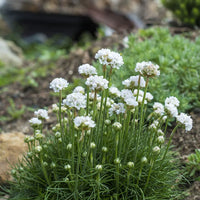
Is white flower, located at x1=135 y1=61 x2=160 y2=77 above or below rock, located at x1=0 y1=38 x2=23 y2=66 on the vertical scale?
below

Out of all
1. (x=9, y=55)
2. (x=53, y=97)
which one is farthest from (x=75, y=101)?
(x=9, y=55)

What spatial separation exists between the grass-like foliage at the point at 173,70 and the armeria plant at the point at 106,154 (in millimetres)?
899

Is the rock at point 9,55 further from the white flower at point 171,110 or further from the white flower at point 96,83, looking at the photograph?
the white flower at point 171,110

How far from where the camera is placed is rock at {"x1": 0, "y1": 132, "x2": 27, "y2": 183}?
91.1 inches

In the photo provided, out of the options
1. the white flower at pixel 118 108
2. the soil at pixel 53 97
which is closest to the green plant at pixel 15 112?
the soil at pixel 53 97

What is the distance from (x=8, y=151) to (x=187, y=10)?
12.6 feet

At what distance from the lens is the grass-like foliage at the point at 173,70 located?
9.37 ft

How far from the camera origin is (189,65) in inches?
125

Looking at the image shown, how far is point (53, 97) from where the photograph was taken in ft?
12.6

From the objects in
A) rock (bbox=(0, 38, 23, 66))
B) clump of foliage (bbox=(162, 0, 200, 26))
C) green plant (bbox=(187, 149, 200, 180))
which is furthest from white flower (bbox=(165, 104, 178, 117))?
rock (bbox=(0, 38, 23, 66))

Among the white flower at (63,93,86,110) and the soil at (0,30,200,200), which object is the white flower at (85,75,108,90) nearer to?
the white flower at (63,93,86,110)

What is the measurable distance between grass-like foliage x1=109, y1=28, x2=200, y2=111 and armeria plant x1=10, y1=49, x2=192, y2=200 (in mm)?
899

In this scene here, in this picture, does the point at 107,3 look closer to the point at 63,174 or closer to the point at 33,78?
the point at 33,78

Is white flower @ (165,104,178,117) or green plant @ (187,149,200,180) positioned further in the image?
green plant @ (187,149,200,180)
